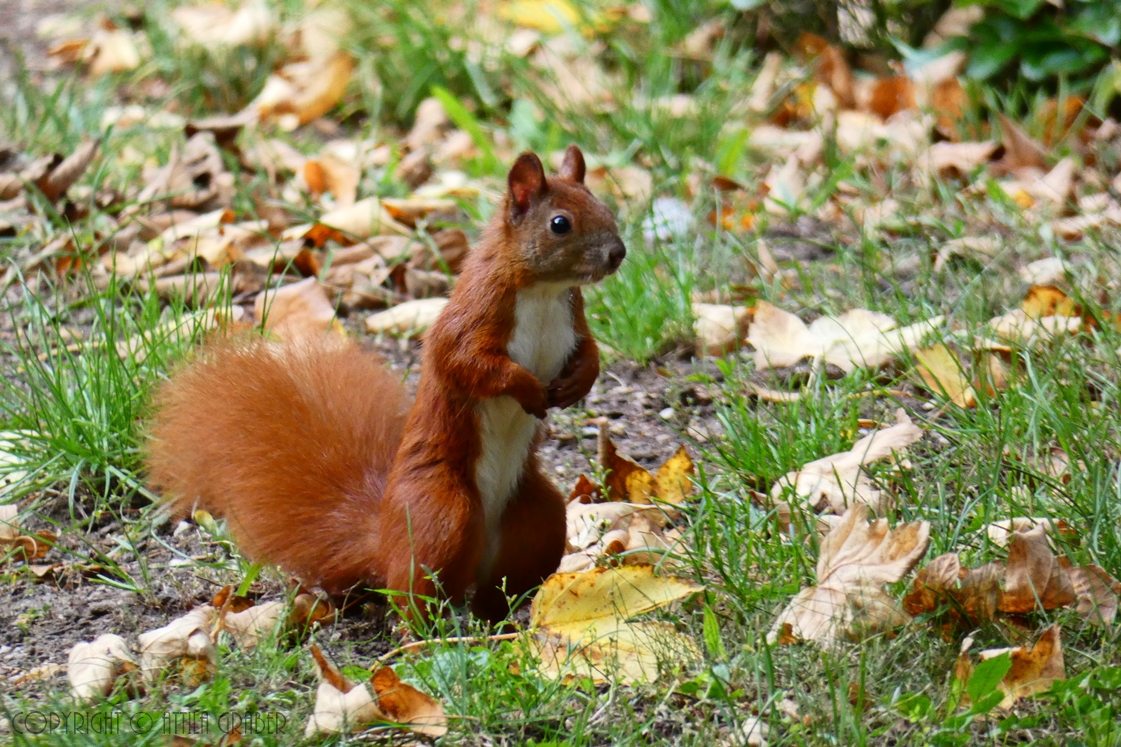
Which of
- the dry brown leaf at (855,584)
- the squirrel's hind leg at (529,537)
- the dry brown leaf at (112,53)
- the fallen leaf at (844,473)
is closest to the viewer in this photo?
the dry brown leaf at (855,584)

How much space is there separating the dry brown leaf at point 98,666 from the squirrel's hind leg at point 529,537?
57cm

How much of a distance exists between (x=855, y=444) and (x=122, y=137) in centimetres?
277

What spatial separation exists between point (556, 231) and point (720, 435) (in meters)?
0.87

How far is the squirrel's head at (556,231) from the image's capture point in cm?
197

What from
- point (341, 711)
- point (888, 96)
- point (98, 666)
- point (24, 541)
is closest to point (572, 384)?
point (341, 711)

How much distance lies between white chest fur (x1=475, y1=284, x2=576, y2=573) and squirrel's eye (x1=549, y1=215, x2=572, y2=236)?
9 centimetres

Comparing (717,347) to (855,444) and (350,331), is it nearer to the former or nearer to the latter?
(855,444)

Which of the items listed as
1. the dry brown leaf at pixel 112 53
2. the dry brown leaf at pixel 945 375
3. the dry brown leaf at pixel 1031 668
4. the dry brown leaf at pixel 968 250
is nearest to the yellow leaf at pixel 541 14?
the dry brown leaf at pixel 112 53

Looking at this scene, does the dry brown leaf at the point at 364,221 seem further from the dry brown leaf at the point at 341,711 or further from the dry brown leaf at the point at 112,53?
the dry brown leaf at the point at 341,711

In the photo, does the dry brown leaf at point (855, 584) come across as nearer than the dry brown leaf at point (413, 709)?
No

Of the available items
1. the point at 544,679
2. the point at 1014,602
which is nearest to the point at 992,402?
the point at 1014,602

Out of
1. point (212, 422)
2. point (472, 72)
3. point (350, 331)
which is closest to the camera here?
point (212, 422)

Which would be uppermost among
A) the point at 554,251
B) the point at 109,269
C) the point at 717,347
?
the point at 554,251

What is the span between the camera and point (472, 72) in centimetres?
467
